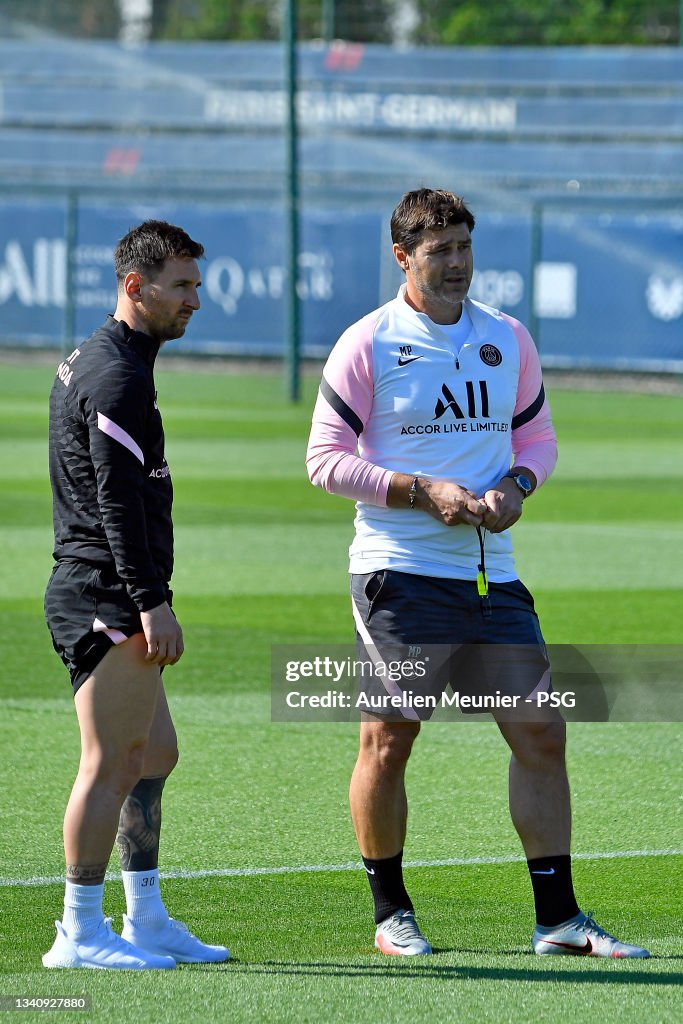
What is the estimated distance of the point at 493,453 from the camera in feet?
18.4

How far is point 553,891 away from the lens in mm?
5387

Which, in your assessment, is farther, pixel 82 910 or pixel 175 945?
pixel 175 945

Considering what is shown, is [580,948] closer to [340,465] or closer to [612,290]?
[340,465]

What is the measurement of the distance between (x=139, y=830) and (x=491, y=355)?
1.70 metres

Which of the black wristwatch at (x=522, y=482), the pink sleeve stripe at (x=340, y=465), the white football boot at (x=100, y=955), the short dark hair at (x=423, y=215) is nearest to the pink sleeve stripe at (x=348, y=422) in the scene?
the pink sleeve stripe at (x=340, y=465)

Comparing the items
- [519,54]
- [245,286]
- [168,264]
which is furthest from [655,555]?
[519,54]

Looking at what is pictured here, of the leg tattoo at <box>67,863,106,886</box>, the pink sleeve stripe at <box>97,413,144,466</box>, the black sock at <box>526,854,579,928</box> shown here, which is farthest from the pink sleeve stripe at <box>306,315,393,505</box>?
the leg tattoo at <box>67,863,106,886</box>

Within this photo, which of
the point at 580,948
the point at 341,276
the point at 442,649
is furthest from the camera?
the point at 341,276

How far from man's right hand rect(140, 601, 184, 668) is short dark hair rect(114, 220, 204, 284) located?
91cm

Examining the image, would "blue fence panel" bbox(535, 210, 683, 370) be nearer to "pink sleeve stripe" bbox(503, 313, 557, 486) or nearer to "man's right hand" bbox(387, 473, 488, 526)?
"pink sleeve stripe" bbox(503, 313, 557, 486)

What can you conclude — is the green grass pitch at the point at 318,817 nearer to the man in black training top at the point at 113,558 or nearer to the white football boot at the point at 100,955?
the white football boot at the point at 100,955

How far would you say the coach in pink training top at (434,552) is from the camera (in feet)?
17.7

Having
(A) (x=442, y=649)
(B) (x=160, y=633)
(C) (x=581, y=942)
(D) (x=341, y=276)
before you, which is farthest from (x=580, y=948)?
(D) (x=341, y=276)

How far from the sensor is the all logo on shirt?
5.56m
